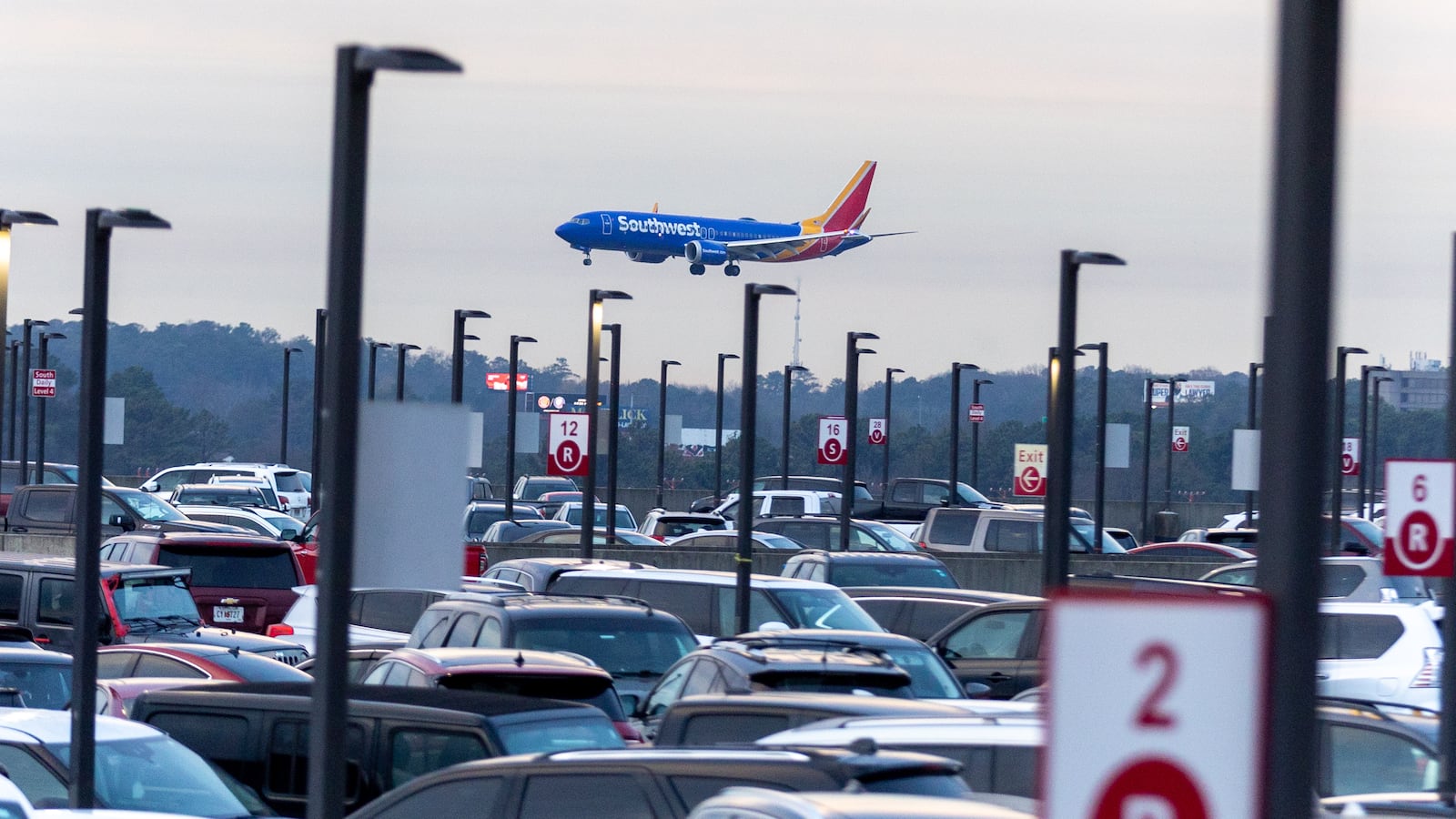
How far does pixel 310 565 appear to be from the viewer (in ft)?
89.0

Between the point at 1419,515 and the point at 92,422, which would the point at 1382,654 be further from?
the point at 92,422

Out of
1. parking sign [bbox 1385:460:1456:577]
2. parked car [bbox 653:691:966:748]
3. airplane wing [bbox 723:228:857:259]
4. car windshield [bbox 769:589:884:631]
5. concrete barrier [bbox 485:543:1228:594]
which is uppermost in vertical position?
airplane wing [bbox 723:228:857:259]

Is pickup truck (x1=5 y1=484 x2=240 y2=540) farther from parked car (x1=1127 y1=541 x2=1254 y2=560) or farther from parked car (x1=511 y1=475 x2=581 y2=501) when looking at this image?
parked car (x1=511 y1=475 x2=581 y2=501)

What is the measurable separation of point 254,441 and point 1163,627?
168m

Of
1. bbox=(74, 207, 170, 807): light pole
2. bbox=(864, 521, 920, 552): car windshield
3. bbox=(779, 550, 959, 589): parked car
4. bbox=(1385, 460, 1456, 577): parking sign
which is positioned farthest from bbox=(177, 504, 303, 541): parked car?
→ bbox=(1385, 460, 1456, 577): parking sign

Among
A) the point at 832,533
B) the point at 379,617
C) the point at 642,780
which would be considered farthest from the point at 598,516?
the point at 642,780

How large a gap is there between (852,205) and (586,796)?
100 m

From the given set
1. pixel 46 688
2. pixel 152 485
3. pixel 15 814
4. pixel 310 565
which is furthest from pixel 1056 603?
pixel 152 485

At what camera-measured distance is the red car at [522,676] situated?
12.3m

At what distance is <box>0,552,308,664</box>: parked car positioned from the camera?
19281 millimetres

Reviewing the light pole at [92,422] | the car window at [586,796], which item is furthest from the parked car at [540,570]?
the car window at [586,796]

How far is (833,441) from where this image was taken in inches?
1282

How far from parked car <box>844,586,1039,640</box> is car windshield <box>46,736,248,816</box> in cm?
1181

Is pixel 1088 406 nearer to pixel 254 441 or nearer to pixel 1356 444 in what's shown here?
pixel 254 441
